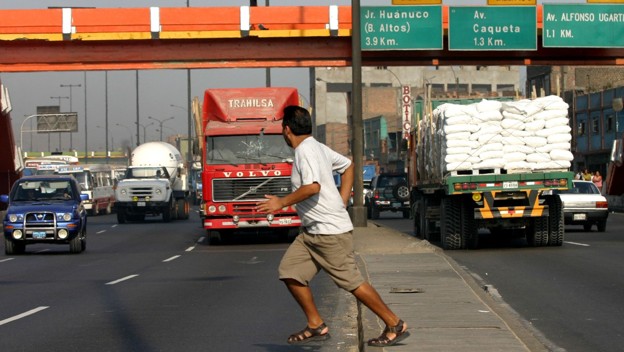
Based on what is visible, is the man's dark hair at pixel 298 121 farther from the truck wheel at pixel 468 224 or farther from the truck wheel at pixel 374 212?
the truck wheel at pixel 374 212

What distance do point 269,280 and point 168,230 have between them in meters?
23.0

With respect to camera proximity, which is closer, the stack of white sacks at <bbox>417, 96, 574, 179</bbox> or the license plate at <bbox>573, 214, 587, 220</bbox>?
the stack of white sacks at <bbox>417, 96, 574, 179</bbox>

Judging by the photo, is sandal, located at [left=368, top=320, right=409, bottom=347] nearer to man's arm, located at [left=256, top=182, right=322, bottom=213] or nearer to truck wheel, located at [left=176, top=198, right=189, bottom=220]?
man's arm, located at [left=256, top=182, right=322, bottom=213]

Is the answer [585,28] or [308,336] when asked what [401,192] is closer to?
[585,28]

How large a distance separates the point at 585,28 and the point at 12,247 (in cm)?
2000

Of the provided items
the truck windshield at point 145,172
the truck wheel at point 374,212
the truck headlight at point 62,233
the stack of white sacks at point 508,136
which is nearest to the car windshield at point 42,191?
the truck headlight at point 62,233

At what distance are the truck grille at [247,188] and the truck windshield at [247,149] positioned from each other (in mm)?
493

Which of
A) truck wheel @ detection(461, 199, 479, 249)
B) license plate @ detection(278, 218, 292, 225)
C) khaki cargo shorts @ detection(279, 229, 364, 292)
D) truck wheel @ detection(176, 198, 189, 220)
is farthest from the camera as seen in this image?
truck wheel @ detection(176, 198, 189, 220)

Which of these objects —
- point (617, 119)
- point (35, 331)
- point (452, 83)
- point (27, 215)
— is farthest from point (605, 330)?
point (452, 83)

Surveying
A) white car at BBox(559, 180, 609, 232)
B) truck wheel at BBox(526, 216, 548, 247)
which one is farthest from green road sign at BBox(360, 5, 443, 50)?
truck wheel at BBox(526, 216, 548, 247)

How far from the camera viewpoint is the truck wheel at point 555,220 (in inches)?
984

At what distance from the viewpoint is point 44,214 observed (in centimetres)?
2642

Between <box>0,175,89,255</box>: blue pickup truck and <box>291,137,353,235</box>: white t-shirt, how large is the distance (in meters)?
17.5

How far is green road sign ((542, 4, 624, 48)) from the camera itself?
37.8m
